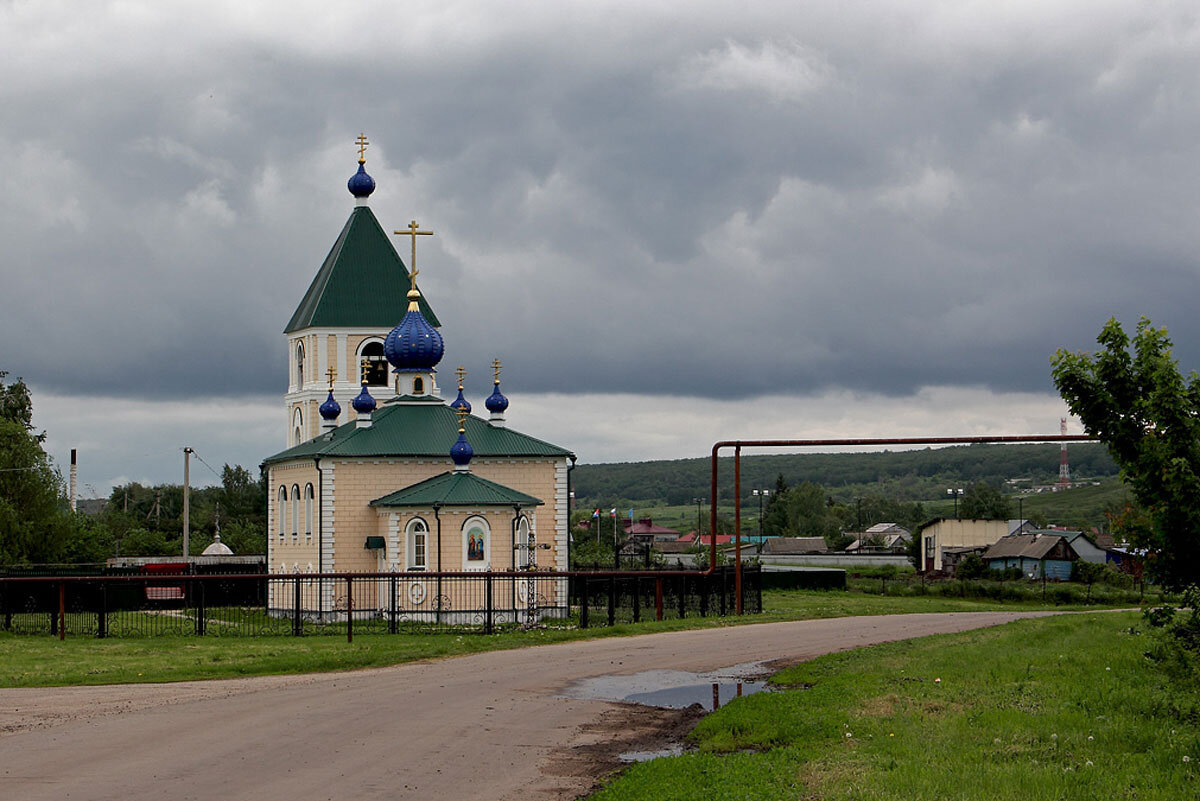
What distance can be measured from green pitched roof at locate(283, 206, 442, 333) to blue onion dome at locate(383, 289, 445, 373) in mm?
5499

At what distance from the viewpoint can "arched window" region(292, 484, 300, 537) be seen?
4116 centimetres

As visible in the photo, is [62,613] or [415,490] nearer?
[62,613]

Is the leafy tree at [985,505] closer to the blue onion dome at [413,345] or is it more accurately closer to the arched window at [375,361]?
the arched window at [375,361]

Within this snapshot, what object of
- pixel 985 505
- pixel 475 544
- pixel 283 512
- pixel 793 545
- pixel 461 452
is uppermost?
pixel 461 452

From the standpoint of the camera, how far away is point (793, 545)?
4825 inches

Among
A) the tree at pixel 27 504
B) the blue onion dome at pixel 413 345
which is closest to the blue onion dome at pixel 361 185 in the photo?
the blue onion dome at pixel 413 345

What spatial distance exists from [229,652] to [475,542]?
581 inches

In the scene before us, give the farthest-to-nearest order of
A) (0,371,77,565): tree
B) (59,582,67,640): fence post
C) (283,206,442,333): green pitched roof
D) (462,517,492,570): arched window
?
(0,371,77,565): tree < (283,206,442,333): green pitched roof < (462,517,492,570): arched window < (59,582,67,640): fence post

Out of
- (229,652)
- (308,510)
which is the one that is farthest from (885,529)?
(229,652)

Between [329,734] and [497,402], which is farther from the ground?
[497,402]

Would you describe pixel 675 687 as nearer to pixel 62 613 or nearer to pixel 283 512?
pixel 62 613

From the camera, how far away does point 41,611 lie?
1235 inches

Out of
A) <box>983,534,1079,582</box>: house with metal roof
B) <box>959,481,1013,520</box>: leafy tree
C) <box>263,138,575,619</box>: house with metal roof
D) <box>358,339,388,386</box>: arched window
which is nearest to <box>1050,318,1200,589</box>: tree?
<box>263,138,575,619</box>: house with metal roof

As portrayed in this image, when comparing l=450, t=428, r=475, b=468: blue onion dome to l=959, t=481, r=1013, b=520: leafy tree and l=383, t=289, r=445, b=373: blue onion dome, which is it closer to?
l=383, t=289, r=445, b=373: blue onion dome
